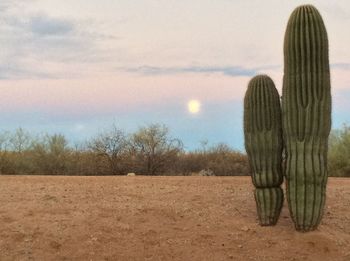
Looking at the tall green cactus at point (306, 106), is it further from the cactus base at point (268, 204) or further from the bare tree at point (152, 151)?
the bare tree at point (152, 151)

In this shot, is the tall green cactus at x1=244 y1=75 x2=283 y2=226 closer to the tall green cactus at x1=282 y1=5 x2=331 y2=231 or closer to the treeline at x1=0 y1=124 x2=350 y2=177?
the tall green cactus at x1=282 y1=5 x2=331 y2=231

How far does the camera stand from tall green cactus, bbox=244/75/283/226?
467 inches

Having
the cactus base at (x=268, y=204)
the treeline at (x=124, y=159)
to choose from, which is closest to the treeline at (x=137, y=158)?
the treeline at (x=124, y=159)

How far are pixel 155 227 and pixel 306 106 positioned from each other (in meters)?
3.41

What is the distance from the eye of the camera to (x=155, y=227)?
12.0m

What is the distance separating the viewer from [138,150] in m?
24.0

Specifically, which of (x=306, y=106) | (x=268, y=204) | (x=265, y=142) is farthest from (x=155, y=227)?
(x=306, y=106)

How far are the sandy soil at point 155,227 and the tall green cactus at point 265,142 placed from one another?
47 centimetres

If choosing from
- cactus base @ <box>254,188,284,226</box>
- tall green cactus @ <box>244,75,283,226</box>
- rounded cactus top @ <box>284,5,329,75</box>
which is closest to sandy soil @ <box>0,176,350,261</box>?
cactus base @ <box>254,188,284,226</box>

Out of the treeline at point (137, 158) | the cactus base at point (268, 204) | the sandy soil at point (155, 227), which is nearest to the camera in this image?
the sandy soil at point (155, 227)

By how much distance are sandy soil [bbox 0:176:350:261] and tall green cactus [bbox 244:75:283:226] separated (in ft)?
1.55

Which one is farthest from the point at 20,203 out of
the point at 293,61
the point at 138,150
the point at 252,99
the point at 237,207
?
the point at 138,150

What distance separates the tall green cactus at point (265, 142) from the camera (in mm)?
11852

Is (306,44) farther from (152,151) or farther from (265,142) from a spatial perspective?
(152,151)
